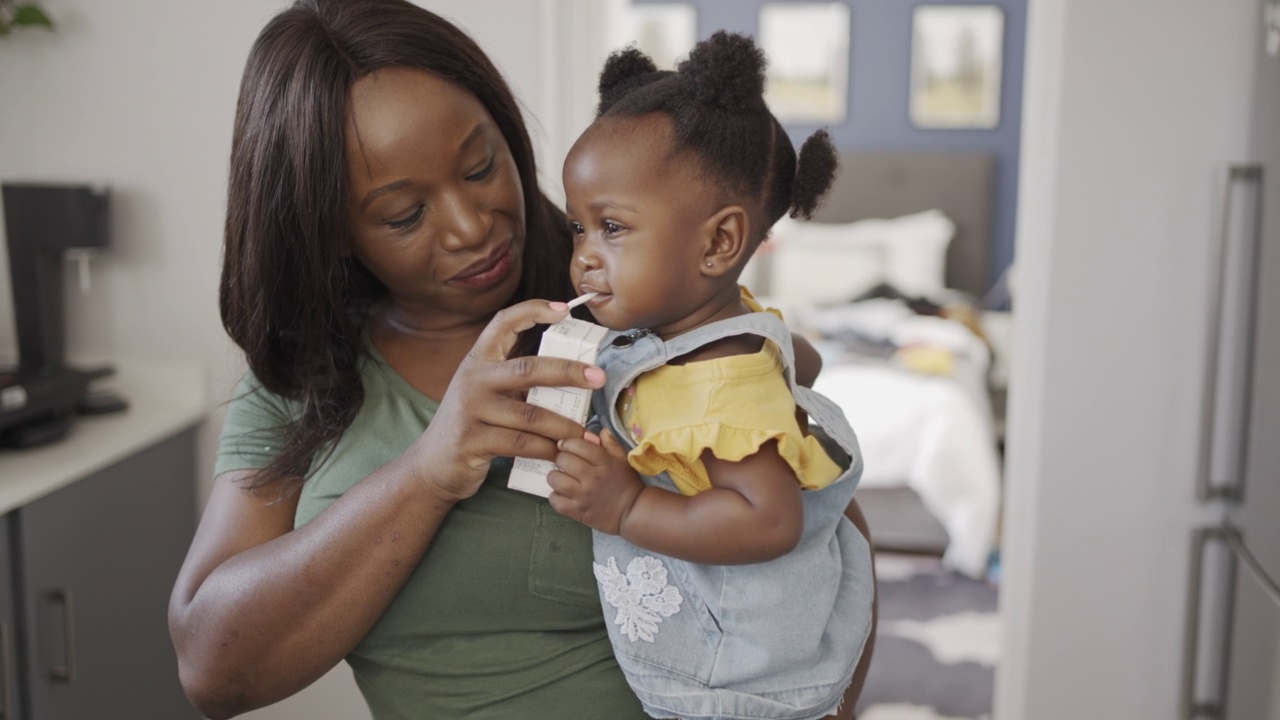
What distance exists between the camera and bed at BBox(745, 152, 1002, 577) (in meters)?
3.78

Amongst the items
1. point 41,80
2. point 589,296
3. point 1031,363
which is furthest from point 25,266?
point 1031,363

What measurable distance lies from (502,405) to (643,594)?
0.23 metres

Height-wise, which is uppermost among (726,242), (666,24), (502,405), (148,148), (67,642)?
(666,24)

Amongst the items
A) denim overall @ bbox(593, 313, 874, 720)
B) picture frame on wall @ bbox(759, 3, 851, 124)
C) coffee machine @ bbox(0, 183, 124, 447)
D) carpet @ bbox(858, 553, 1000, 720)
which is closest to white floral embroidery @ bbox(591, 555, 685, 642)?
denim overall @ bbox(593, 313, 874, 720)

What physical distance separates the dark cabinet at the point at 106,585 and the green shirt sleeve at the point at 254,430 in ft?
2.56

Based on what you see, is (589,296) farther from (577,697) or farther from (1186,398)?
(1186,398)

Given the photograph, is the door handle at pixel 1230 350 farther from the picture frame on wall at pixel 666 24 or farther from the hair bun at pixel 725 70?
the picture frame on wall at pixel 666 24

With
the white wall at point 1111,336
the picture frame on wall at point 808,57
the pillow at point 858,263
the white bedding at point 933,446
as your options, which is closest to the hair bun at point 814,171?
the white wall at point 1111,336

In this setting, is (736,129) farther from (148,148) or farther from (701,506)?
(148,148)

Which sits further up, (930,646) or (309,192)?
(309,192)

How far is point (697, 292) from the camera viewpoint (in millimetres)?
917

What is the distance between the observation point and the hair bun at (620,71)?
3.23 feet

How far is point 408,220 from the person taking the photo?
100 cm

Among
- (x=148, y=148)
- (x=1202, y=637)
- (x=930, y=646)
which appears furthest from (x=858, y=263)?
(x=148, y=148)
